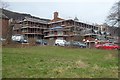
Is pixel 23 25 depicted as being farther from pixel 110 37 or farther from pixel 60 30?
pixel 110 37

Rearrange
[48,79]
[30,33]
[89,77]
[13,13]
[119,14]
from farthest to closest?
1. [13,13]
2. [30,33]
3. [119,14]
4. [89,77]
5. [48,79]

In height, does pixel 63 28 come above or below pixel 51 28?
below

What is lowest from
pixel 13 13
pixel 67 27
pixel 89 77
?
pixel 89 77

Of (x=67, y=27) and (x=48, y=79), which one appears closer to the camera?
(x=48, y=79)

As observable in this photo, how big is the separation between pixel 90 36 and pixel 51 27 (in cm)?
1998

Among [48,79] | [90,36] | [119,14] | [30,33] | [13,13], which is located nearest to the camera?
[48,79]

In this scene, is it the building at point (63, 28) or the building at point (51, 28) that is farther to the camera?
the building at point (51, 28)

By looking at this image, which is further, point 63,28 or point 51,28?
point 51,28

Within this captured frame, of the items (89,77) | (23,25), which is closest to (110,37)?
(23,25)

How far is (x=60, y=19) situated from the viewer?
335 feet

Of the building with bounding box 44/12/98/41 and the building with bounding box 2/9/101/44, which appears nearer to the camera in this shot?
the building with bounding box 44/12/98/41

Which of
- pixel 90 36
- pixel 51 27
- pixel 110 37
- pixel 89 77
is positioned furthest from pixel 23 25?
pixel 89 77

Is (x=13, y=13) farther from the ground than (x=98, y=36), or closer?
farther from the ground

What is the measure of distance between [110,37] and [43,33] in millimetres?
26924
